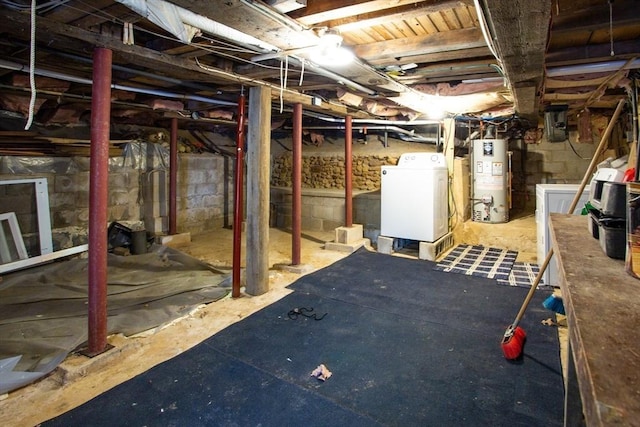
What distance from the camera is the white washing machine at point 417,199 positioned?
4605 millimetres

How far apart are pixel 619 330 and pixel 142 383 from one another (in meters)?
2.32

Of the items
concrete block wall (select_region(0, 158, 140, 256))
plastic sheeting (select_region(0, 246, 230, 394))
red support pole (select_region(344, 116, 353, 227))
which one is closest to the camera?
plastic sheeting (select_region(0, 246, 230, 394))

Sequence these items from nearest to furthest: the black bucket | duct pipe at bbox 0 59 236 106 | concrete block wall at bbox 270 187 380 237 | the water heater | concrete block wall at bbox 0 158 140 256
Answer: the black bucket
duct pipe at bbox 0 59 236 106
concrete block wall at bbox 0 158 140 256
the water heater
concrete block wall at bbox 270 187 380 237

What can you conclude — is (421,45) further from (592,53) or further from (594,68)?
(594,68)

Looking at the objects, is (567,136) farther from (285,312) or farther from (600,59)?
(285,312)

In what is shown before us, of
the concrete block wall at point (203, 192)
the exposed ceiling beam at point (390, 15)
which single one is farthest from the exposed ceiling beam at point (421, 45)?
the concrete block wall at point (203, 192)

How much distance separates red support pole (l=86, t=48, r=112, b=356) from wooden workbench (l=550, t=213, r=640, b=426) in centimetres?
242

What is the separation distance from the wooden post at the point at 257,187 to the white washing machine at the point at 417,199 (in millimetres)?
2069

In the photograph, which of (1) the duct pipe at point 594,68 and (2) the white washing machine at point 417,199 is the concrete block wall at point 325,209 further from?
(1) the duct pipe at point 594,68

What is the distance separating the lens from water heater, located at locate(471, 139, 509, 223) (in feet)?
18.2

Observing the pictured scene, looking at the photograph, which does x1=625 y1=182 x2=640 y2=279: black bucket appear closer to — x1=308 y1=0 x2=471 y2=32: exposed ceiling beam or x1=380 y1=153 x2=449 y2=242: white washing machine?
x1=308 y1=0 x2=471 y2=32: exposed ceiling beam

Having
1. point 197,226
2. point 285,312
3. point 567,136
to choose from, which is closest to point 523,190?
point 567,136

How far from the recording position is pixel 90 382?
6.90ft

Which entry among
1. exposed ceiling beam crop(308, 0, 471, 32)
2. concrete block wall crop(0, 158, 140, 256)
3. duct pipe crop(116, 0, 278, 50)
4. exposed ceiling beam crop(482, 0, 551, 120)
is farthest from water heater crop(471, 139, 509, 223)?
concrete block wall crop(0, 158, 140, 256)
